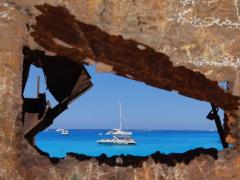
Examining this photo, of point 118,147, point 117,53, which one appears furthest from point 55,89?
point 118,147

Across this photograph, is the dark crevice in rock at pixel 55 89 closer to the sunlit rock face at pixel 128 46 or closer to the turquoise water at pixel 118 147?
the sunlit rock face at pixel 128 46

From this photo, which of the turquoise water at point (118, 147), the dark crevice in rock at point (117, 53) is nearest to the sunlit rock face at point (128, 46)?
the dark crevice in rock at point (117, 53)

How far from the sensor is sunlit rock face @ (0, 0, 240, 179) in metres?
2.96

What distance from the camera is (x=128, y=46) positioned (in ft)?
9.95

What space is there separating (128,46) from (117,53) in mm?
115

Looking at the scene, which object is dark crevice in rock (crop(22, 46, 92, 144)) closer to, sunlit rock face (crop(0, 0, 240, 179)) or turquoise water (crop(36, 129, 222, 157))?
sunlit rock face (crop(0, 0, 240, 179))

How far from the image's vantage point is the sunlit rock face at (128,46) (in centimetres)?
296

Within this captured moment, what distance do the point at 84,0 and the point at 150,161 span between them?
1.11 meters

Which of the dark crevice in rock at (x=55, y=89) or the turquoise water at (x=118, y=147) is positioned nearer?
the dark crevice in rock at (x=55, y=89)

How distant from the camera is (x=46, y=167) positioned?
305cm

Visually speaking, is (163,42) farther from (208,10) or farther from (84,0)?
(84,0)

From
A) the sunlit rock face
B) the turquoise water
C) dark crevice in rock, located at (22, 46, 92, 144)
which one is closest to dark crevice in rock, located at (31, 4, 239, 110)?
the sunlit rock face

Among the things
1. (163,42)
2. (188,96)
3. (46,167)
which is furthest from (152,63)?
(46,167)

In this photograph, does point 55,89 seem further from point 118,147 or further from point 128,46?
point 118,147
